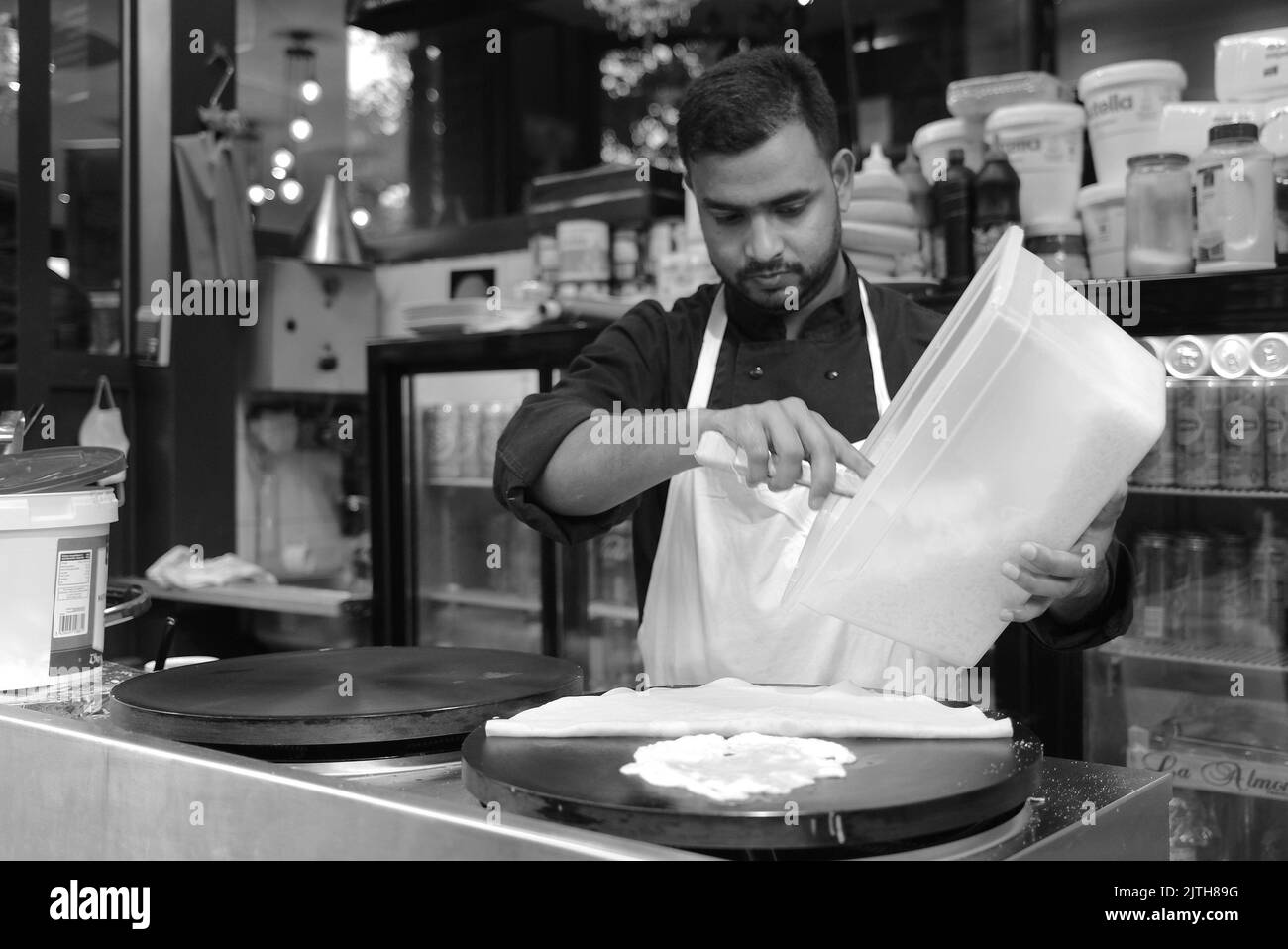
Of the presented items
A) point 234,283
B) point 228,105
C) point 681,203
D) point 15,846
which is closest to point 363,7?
point 228,105

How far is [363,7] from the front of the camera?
4.14 meters

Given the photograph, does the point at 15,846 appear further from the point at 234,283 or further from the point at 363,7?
the point at 363,7

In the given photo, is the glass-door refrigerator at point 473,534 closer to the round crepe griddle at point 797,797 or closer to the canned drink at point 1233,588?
the canned drink at point 1233,588

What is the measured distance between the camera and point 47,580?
139 centimetres

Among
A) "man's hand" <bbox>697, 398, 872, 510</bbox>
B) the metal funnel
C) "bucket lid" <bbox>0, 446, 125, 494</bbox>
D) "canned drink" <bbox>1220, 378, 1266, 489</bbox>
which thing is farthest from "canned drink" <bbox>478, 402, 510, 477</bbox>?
"man's hand" <bbox>697, 398, 872, 510</bbox>

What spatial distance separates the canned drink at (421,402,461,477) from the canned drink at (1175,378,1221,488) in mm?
2172

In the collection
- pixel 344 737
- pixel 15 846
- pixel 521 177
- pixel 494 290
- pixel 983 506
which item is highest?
pixel 521 177

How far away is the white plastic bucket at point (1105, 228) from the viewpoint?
2.57 metres

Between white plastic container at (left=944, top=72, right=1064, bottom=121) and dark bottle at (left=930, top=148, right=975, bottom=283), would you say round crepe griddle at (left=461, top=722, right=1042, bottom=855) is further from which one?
white plastic container at (left=944, top=72, right=1064, bottom=121)

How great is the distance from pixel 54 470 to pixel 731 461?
0.81 m

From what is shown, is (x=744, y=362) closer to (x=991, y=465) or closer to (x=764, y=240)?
(x=764, y=240)

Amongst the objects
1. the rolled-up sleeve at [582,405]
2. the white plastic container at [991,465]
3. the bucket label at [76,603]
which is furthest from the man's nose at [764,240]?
the bucket label at [76,603]

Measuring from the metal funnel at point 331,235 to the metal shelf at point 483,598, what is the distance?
1299 mm
